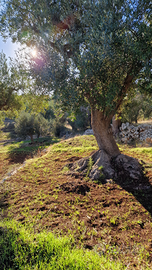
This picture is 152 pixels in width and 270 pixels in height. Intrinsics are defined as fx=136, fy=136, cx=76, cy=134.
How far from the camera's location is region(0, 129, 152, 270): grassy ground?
296 centimetres

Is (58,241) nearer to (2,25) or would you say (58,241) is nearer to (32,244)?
(32,244)

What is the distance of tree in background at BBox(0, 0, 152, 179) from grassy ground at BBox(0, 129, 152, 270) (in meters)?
1.41

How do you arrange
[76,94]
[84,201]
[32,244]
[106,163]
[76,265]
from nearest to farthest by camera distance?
[76,265] → [32,244] → [84,201] → [76,94] → [106,163]

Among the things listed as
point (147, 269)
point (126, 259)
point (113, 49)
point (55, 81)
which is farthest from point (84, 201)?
point (113, 49)

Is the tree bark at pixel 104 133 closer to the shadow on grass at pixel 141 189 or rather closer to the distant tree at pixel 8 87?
the shadow on grass at pixel 141 189

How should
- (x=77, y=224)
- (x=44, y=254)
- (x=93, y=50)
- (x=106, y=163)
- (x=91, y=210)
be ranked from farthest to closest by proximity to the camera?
(x=106, y=163) → (x=93, y=50) → (x=91, y=210) → (x=77, y=224) → (x=44, y=254)

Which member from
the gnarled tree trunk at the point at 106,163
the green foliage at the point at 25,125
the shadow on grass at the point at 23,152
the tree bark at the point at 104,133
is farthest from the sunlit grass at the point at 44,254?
the green foliage at the point at 25,125

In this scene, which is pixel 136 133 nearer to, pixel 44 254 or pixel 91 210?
pixel 91 210

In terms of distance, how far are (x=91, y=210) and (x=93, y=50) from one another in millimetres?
6003

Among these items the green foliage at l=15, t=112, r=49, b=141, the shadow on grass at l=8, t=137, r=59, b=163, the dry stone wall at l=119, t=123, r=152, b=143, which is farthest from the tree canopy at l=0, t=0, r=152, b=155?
the green foliage at l=15, t=112, r=49, b=141

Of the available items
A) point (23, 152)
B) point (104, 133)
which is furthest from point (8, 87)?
point (104, 133)

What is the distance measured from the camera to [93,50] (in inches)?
212

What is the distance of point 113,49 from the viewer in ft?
17.7

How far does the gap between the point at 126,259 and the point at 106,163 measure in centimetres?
449
